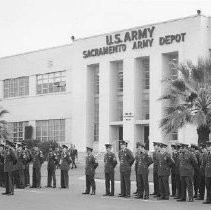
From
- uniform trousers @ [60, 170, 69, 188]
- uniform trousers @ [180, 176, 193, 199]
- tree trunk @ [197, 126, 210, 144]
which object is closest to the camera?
uniform trousers @ [180, 176, 193, 199]

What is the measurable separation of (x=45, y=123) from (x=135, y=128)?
10685 millimetres

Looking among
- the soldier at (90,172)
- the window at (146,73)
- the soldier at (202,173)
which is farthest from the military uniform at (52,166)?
the window at (146,73)

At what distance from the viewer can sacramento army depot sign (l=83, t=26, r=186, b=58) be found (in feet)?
134

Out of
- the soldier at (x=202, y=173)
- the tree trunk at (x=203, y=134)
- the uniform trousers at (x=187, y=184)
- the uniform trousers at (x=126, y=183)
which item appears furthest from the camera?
the tree trunk at (x=203, y=134)

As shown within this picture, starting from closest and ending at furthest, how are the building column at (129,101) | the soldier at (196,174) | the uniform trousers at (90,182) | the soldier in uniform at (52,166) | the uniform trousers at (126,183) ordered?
the soldier at (196,174) < the uniform trousers at (126,183) < the uniform trousers at (90,182) < the soldier in uniform at (52,166) < the building column at (129,101)

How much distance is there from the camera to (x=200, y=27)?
39.2m

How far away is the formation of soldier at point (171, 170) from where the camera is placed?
1775 centimetres

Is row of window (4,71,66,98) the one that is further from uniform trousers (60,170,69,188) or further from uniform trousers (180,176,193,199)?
uniform trousers (180,176,193,199)

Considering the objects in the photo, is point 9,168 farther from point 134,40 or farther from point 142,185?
point 134,40

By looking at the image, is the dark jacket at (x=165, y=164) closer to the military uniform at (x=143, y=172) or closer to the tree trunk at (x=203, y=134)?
the military uniform at (x=143, y=172)

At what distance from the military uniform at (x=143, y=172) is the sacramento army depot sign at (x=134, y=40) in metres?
22.4

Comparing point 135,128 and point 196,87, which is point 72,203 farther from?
point 135,128

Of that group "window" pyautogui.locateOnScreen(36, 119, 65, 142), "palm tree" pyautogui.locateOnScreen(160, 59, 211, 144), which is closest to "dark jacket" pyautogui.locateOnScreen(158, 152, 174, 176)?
"palm tree" pyautogui.locateOnScreen(160, 59, 211, 144)

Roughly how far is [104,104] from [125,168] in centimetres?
2583
